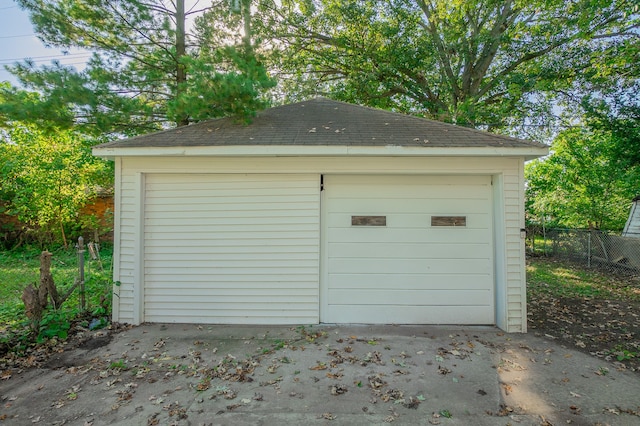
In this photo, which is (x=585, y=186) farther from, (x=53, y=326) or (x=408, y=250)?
(x=53, y=326)

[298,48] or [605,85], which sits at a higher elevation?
[298,48]

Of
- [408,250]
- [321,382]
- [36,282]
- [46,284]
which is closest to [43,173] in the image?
[36,282]

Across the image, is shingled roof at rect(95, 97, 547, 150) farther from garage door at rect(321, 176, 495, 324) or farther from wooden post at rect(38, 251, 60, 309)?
wooden post at rect(38, 251, 60, 309)

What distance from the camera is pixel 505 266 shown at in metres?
4.26

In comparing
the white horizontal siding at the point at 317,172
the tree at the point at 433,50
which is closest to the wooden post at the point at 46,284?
the white horizontal siding at the point at 317,172

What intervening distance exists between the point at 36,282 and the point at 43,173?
6643 mm

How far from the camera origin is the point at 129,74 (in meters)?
6.14

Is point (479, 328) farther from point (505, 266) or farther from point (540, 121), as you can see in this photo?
point (540, 121)

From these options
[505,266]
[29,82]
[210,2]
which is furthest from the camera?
[210,2]

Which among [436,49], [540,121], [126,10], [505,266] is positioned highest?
[436,49]

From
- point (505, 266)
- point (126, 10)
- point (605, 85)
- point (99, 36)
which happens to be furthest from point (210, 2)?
point (605, 85)

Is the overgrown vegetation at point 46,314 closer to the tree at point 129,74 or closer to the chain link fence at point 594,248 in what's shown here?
the tree at point 129,74

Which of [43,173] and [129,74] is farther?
[43,173]

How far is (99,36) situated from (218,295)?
16.8ft
